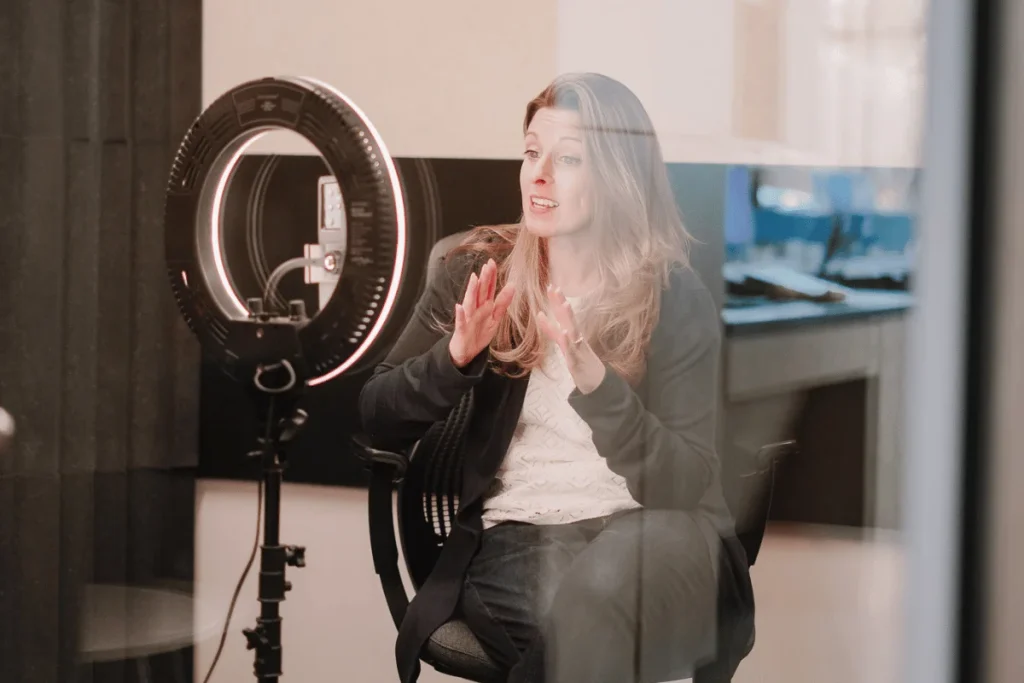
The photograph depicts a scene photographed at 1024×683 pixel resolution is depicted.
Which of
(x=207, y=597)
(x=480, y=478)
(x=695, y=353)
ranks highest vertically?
(x=695, y=353)

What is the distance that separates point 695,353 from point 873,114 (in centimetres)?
31

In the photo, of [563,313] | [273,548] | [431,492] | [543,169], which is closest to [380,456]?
[431,492]

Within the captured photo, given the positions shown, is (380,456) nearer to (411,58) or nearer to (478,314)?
(478,314)

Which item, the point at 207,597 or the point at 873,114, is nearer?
the point at 873,114

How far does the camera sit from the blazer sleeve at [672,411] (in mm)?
1124

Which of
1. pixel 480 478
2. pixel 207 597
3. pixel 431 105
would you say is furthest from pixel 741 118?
pixel 207 597

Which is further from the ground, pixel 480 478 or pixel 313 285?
pixel 313 285

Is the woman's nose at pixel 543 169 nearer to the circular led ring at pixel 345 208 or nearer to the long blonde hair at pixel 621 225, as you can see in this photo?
the long blonde hair at pixel 621 225

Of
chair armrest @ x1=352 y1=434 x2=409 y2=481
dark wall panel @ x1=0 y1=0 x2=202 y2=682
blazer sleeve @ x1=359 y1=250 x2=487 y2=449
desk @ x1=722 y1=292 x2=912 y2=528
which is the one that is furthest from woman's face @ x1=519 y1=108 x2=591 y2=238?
dark wall panel @ x1=0 y1=0 x2=202 y2=682

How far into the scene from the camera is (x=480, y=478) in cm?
121

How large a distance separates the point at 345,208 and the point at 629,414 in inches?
17.0

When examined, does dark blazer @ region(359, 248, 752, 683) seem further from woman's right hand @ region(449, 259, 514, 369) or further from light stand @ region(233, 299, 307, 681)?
light stand @ region(233, 299, 307, 681)

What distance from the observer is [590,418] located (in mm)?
1148

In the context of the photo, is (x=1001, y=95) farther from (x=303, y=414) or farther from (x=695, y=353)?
(x=303, y=414)
